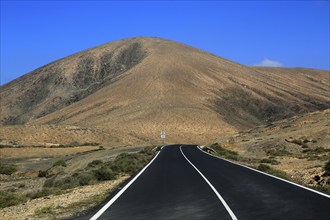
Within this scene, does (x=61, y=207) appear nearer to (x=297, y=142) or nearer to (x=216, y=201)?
(x=216, y=201)

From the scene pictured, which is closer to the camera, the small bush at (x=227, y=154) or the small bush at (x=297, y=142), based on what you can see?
the small bush at (x=227, y=154)

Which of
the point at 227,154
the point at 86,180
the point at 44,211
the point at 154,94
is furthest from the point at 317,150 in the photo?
the point at 154,94

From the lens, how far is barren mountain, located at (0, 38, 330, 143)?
375 feet

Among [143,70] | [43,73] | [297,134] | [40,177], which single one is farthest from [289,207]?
[43,73]

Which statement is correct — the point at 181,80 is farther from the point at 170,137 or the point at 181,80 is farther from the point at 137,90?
the point at 170,137

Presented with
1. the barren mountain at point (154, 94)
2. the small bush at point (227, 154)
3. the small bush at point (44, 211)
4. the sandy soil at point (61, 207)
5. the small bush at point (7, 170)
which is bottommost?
the small bush at point (227, 154)

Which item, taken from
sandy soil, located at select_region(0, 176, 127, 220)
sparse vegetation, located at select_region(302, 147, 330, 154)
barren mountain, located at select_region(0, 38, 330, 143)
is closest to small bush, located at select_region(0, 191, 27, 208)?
sandy soil, located at select_region(0, 176, 127, 220)

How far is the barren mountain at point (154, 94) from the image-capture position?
11425cm

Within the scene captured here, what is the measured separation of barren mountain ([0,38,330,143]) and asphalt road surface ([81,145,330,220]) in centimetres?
7580

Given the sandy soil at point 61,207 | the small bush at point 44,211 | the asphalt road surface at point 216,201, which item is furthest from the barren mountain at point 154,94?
the small bush at point 44,211

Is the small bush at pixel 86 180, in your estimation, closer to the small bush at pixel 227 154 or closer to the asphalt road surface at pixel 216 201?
the asphalt road surface at pixel 216 201

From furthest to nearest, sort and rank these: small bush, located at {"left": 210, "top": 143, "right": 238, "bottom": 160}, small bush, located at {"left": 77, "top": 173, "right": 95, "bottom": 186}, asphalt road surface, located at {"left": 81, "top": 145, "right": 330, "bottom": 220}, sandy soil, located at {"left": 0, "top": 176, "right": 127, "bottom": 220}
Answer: small bush, located at {"left": 210, "top": 143, "right": 238, "bottom": 160}, small bush, located at {"left": 77, "top": 173, "right": 95, "bottom": 186}, sandy soil, located at {"left": 0, "top": 176, "right": 127, "bottom": 220}, asphalt road surface, located at {"left": 81, "top": 145, "right": 330, "bottom": 220}

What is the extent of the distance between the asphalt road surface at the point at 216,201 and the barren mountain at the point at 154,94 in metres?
75.8

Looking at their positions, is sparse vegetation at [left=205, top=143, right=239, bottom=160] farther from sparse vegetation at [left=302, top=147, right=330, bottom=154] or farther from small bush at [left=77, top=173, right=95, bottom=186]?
small bush at [left=77, top=173, right=95, bottom=186]
